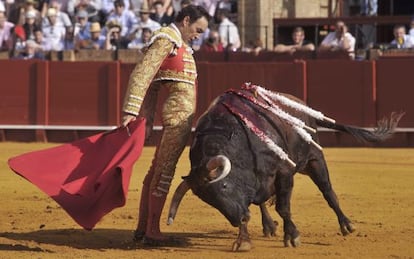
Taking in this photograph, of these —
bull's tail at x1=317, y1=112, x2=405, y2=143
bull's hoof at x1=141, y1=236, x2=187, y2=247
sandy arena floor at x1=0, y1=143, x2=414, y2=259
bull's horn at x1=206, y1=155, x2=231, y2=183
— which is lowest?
sandy arena floor at x1=0, y1=143, x2=414, y2=259

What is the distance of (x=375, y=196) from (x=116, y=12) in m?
6.99

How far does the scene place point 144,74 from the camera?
6367 millimetres

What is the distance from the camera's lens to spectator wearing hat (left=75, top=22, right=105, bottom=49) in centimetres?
1540

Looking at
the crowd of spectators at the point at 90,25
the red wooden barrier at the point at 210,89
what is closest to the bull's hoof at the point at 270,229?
the red wooden barrier at the point at 210,89

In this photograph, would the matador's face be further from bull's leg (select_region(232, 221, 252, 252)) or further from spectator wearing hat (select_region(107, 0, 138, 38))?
spectator wearing hat (select_region(107, 0, 138, 38))

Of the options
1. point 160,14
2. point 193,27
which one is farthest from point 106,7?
point 193,27

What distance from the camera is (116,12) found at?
1538cm

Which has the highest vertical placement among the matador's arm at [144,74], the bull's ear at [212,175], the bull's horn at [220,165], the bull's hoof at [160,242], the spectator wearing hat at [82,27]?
the spectator wearing hat at [82,27]

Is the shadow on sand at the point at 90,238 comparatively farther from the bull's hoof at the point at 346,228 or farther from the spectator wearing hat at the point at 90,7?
the spectator wearing hat at the point at 90,7

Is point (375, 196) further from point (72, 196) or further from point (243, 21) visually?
point (243, 21)

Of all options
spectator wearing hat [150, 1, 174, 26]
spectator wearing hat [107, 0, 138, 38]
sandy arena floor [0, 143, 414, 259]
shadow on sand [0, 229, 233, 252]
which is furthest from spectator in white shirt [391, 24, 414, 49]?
shadow on sand [0, 229, 233, 252]

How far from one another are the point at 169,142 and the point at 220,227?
3.97 feet

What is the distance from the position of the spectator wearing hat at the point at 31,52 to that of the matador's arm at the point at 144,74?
9055 mm

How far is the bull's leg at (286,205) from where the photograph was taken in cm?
658
